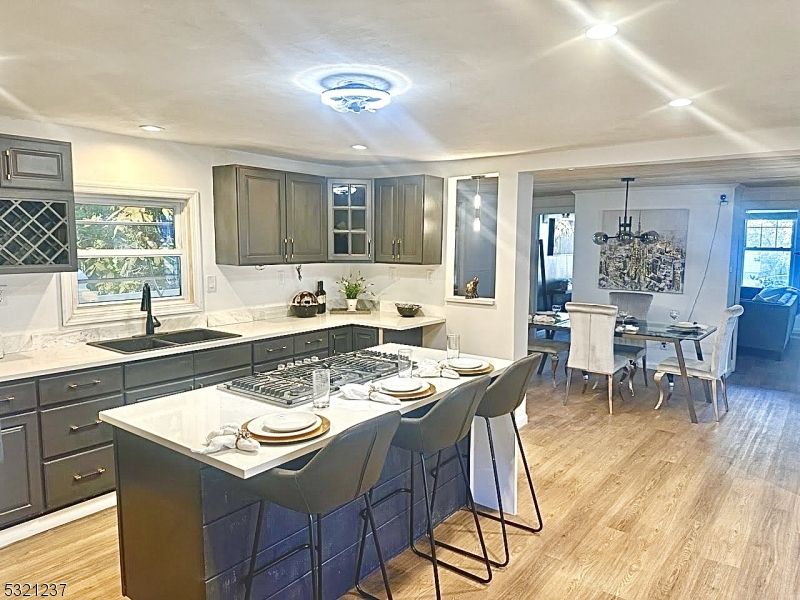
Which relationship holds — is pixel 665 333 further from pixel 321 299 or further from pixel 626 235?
pixel 321 299

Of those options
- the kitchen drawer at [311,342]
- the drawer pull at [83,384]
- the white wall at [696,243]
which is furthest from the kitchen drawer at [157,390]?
the white wall at [696,243]

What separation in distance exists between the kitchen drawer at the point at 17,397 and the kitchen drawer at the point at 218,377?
976mm

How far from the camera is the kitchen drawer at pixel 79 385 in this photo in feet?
9.99

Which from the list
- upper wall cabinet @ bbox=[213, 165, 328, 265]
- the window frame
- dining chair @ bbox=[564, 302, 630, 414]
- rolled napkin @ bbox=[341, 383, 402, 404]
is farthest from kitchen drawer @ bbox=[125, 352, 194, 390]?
dining chair @ bbox=[564, 302, 630, 414]

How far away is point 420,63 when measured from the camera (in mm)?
2188

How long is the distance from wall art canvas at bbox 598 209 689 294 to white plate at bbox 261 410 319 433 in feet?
20.6

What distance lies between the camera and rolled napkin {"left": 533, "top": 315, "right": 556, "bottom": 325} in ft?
20.5

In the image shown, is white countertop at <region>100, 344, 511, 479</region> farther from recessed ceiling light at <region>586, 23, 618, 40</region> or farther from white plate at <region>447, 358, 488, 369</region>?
recessed ceiling light at <region>586, 23, 618, 40</region>

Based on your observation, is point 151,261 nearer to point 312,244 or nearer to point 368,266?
point 312,244

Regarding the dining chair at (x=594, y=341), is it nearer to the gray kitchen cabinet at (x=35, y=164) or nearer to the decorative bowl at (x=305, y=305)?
the decorative bowl at (x=305, y=305)

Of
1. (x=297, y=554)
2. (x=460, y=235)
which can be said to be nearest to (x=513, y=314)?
(x=460, y=235)

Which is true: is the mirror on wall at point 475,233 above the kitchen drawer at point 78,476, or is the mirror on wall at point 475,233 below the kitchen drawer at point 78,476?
above

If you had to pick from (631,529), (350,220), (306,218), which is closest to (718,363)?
(631,529)

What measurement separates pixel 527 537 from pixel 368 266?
3269 millimetres
